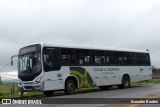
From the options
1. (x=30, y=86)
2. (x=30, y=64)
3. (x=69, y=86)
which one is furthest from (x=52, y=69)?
(x=69, y=86)

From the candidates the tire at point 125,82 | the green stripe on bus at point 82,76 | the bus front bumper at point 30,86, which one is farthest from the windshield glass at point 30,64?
the tire at point 125,82

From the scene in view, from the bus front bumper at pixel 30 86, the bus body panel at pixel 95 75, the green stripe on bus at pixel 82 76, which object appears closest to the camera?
the bus front bumper at pixel 30 86

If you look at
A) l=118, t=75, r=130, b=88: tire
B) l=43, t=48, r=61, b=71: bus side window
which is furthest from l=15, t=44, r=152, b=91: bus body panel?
l=118, t=75, r=130, b=88: tire

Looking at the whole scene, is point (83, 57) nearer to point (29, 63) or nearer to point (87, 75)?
point (87, 75)

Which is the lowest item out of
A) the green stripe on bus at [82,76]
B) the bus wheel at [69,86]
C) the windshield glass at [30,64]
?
the bus wheel at [69,86]

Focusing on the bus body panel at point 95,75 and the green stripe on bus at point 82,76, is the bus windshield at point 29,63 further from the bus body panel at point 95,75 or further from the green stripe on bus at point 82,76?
the green stripe on bus at point 82,76

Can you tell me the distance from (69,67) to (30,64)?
8.03 ft

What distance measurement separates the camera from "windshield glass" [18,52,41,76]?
21922 millimetres

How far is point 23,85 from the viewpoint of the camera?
74.9 feet

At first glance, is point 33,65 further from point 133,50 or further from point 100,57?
point 133,50

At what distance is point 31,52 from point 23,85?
2.05 metres

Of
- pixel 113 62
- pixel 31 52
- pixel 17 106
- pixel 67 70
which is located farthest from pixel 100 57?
pixel 17 106

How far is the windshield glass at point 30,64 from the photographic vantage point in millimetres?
21922

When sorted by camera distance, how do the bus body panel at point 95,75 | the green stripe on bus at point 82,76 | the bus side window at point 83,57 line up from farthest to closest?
1. the bus side window at point 83,57
2. the green stripe on bus at point 82,76
3. the bus body panel at point 95,75
